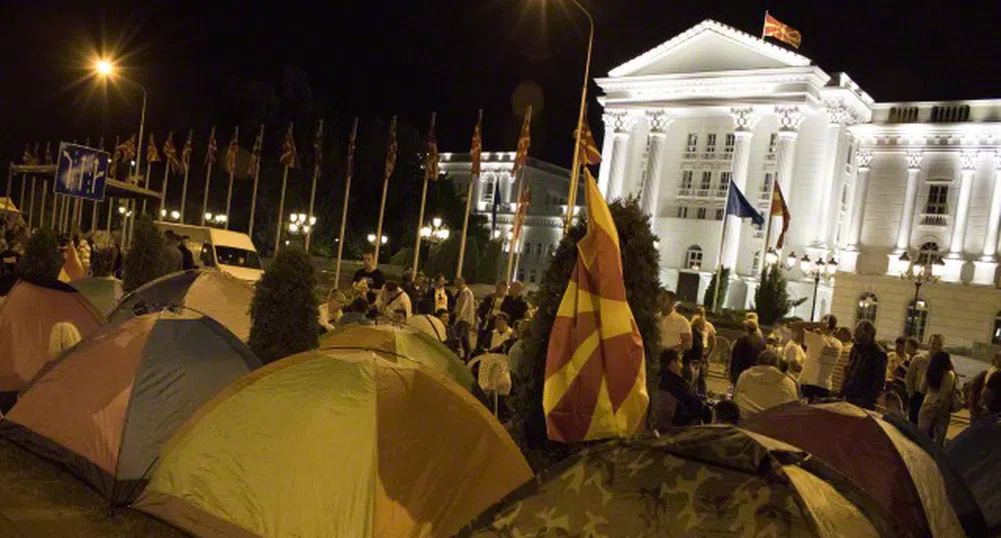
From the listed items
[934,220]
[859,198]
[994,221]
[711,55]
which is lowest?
[934,220]

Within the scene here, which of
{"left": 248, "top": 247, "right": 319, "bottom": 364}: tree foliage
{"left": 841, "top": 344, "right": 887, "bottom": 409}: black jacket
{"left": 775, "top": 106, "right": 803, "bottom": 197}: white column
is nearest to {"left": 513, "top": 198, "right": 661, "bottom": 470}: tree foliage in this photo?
{"left": 248, "top": 247, "right": 319, "bottom": 364}: tree foliage

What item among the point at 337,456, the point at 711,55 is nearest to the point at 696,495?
the point at 337,456

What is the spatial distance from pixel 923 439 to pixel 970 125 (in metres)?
39.1

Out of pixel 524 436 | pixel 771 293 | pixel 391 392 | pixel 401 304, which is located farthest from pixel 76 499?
pixel 771 293

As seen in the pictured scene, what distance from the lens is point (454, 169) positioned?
73.4 m

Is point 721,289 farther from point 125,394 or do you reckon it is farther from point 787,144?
point 125,394

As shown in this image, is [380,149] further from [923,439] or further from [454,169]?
[923,439]

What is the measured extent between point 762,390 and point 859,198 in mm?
38635

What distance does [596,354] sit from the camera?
5.55m

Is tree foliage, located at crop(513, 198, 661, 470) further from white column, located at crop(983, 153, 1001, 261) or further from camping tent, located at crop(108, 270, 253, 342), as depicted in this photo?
white column, located at crop(983, 153, 1001, 261)

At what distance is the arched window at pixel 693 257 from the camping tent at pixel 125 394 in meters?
45.0

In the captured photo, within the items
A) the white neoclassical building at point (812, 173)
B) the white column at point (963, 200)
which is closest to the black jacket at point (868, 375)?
the white neoclassical building at point (812, 173)

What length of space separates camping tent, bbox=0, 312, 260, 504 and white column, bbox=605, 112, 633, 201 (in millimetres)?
45859

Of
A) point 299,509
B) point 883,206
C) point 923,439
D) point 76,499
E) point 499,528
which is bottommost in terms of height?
point 76,499
